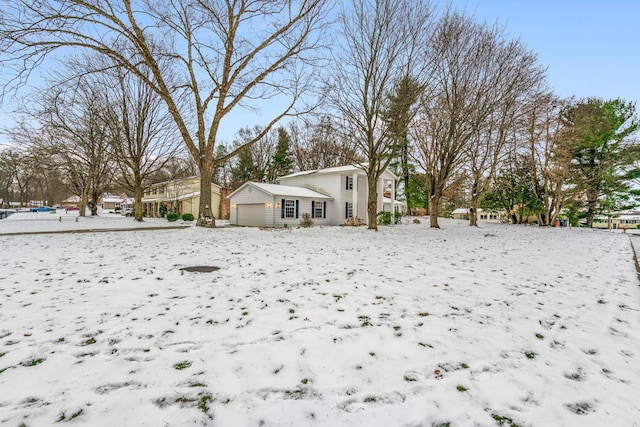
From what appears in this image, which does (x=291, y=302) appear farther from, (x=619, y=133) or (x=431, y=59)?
(x=619, y=133)

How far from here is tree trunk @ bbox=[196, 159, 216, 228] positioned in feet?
46.2

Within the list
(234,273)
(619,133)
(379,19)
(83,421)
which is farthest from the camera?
(619,133)

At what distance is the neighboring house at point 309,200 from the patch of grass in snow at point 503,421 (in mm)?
18852

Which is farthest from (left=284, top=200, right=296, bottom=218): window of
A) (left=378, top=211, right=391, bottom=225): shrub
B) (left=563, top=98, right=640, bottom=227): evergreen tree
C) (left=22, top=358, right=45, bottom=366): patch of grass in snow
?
(left=563, top=98, right=640, bottom=227): evergreen tree

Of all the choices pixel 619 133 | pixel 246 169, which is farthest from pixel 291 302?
pixel 246 169

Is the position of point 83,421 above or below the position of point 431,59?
below

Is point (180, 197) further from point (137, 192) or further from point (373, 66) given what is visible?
point (373, 66)

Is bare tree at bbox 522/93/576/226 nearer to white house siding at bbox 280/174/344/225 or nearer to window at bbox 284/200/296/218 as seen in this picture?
white house siding at bbox 280/174/344/225

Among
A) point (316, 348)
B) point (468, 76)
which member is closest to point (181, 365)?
point (316, 348)

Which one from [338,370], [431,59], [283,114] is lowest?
[338,370]

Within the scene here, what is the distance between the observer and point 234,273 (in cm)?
537

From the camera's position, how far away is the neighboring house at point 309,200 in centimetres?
2069

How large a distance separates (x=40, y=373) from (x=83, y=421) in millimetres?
874

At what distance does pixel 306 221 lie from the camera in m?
20.6
